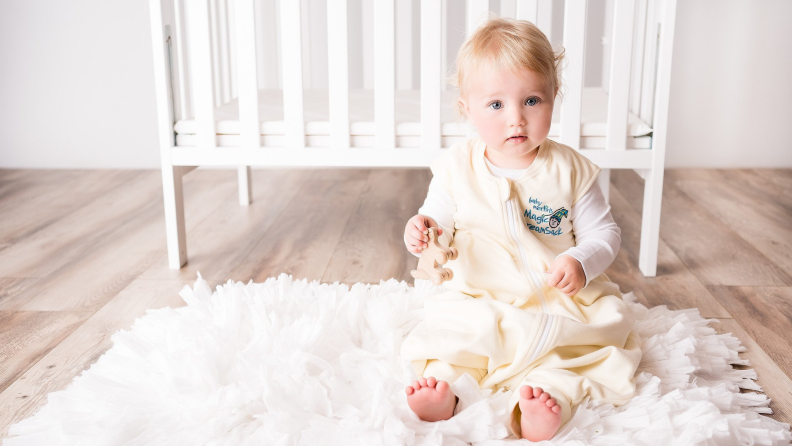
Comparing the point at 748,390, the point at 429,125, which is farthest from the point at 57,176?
the point at 748,390

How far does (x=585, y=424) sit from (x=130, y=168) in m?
2.17

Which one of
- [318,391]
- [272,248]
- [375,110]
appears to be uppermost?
[375,110]

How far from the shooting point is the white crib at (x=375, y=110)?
1440 mm

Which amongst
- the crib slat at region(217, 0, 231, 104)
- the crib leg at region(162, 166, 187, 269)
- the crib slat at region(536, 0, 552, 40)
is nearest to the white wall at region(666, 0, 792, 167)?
the crib slat at region(536, 0, 552, 40)

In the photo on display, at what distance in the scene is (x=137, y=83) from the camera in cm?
255

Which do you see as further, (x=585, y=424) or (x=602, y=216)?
(x=602, y=216)

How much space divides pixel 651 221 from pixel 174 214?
3.36 feet

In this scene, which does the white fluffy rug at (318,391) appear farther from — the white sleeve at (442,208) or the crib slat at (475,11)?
the crib slat at (475,11)

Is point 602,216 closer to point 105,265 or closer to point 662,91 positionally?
point 662,91

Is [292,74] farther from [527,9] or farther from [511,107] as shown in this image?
[511,107]

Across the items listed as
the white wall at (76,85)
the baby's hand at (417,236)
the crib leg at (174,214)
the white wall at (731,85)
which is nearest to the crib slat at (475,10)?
the baby's hand at (417,236)

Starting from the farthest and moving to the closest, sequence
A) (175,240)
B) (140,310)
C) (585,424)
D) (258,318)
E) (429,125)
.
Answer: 1. (175,240)
2. (429,125)
3. (140,310)
4. (258,318)
5. (585,424)

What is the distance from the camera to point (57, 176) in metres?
2.48

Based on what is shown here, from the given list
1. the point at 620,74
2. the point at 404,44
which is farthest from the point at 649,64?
the point at 404,44
